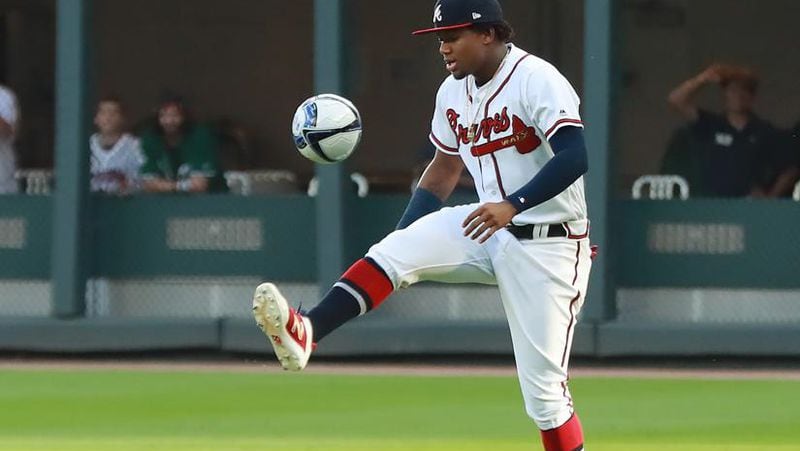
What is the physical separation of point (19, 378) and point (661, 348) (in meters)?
4.26

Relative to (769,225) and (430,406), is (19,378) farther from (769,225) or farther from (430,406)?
(769,225)

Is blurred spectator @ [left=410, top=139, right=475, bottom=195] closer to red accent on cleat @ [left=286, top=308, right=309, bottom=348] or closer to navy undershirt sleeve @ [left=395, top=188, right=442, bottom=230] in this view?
navy undershirt sleeve @ [left=395, top=188, right=442, bottom=230]

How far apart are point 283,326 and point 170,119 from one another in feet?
24.2

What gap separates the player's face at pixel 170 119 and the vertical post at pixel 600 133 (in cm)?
305

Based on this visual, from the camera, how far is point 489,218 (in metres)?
6.02

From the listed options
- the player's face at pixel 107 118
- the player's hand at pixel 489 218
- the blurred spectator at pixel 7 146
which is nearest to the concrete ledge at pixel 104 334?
the blurred spectator at pixel 7 146

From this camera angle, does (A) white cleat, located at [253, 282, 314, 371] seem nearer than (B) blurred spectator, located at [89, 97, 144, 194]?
Yes

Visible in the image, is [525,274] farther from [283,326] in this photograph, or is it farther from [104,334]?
[104,334]

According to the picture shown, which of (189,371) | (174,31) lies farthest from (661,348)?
(174,31)

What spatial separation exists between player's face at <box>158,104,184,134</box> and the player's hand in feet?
23.7

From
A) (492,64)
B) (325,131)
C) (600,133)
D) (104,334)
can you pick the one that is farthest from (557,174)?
(104,334)

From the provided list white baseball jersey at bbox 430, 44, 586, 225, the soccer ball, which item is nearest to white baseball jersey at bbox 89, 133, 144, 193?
the soccer ball

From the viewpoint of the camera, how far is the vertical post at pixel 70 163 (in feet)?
41.4

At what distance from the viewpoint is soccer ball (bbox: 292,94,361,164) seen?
6.58 metres
